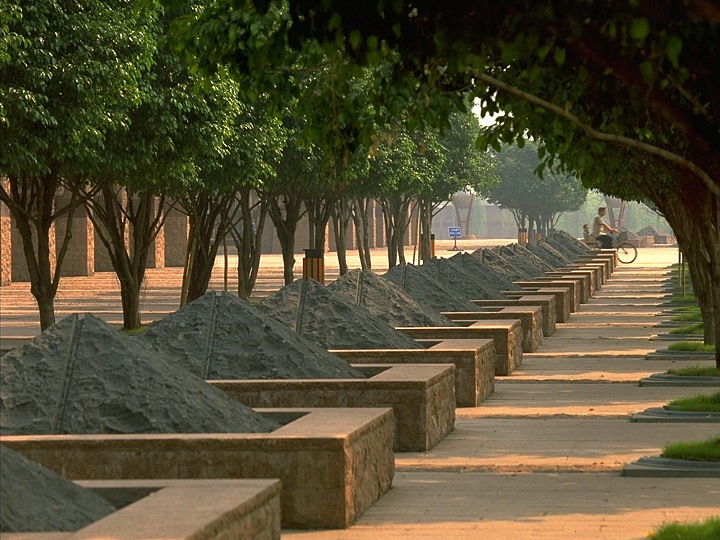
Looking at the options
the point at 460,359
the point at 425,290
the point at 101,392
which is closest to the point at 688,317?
the point at 425,290

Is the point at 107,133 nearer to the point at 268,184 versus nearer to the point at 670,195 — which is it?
the point at 670,195

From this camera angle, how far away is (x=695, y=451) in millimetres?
11500

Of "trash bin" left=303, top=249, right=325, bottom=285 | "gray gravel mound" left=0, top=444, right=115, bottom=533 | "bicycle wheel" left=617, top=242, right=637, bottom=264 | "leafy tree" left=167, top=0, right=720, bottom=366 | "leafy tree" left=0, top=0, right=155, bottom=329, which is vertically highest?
"leafy tree" left=0, top=0, right=155, bottom=329

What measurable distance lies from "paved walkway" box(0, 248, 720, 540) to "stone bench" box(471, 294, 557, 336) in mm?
1431

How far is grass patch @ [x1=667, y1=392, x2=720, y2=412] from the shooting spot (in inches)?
581

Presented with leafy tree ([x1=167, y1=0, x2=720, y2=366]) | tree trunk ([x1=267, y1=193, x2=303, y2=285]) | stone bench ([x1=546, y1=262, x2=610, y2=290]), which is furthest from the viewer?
stone bench ([x1=546, y1=262, x2=610, y2=290])

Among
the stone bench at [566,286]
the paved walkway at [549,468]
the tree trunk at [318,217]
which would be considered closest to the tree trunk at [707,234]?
the paved walkway at [549,468]

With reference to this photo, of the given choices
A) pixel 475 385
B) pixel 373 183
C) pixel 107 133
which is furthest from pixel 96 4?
pixel 373 183

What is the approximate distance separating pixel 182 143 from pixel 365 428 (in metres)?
15.8

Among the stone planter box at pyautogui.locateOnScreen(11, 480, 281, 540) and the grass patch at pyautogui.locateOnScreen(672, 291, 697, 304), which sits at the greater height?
the stone planter box at pyautogui.locateOnScreen(11, 480, 281, 540)

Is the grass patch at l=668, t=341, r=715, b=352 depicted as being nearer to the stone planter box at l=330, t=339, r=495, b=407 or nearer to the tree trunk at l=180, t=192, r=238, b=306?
the stone planter box at l=330, t=339, r=495, b=407

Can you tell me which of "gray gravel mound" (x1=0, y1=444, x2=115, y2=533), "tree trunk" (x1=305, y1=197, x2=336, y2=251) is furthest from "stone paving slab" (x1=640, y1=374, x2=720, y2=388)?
"tree trunk" (x1=305, y1=197, x2=336, y2=251)

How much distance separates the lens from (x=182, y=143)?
2509cm

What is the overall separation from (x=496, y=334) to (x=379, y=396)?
23.2ft
